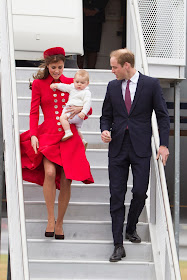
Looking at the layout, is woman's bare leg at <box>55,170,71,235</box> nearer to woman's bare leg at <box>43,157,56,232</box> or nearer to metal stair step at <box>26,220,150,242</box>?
woman's bare leg at <box>43,157,56,232</box>

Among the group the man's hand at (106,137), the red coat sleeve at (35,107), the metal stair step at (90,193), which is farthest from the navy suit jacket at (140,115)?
the metal stair step at (90,193)

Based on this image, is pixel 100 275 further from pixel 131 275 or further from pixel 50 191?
pixel 50 191

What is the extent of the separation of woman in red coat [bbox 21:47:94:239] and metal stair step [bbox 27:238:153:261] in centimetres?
8

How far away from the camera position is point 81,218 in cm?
624

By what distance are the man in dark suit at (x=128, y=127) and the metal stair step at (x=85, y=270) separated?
0.08 m

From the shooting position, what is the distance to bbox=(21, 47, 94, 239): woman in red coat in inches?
224

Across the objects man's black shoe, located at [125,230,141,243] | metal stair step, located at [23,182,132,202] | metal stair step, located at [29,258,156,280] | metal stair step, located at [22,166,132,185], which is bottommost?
metal stair step, located at [29,258,156,280]

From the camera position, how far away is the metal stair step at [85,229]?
5.96 meters

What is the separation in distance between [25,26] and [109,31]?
13.9 ft

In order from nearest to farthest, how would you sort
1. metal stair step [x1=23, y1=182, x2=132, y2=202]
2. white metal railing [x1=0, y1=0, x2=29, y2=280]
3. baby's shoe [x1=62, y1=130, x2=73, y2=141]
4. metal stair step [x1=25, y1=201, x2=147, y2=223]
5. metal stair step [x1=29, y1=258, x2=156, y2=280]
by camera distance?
white metal railing [x1=0, y1=0, x2=29, y2=280] → metal stair step [x1=29, y1=258, x2=156, y2=280] → baby's shoe [x1=62, y1=130, x2=73, y2=141] → metal stair step [x1=25, y1=201, x2=147, y2=223] → metal stair step [x1=23, y1=182, x2=132, y2=202]

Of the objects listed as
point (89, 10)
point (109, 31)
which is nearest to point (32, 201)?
point (89, 10)

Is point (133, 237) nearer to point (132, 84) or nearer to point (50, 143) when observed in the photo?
point (50, 143)

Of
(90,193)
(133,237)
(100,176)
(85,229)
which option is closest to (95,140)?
(100,176)

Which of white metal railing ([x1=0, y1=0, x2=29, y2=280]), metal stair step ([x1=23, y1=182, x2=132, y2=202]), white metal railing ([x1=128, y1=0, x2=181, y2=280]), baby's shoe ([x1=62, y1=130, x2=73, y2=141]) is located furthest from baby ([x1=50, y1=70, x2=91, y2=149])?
metal stair step ([x1=23, y1=182, x2=132, y2=202])
